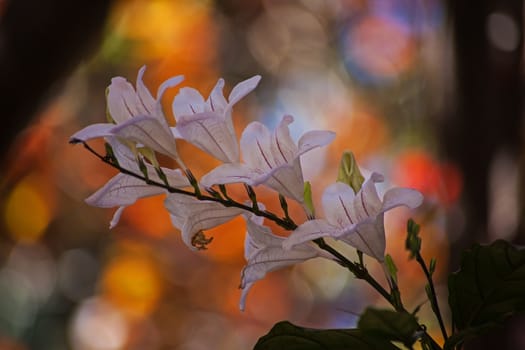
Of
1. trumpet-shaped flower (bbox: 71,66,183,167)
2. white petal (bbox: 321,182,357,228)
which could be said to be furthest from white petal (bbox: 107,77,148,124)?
white petal (bbox: 321,182,357,228)

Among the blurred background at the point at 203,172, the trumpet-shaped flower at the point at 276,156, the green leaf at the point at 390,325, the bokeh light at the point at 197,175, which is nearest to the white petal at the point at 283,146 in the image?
the trumpet-shaped flower at the point at 276,156

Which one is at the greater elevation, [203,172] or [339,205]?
[339,205]

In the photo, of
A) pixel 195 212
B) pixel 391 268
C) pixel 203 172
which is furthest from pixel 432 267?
pixel 203 172

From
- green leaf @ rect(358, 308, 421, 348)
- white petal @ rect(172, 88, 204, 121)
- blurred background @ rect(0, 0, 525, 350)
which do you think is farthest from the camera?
blurred background @ rect(0, 0, 525, 350)

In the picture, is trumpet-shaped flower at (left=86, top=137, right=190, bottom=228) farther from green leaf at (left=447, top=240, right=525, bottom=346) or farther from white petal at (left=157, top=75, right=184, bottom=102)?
green leaf at (left=447, top=240, right=525, bottom=346)

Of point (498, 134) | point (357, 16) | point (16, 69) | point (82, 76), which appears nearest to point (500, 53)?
point (498, 134)

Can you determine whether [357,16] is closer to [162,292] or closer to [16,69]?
[162,292]

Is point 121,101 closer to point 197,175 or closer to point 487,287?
point 487,287

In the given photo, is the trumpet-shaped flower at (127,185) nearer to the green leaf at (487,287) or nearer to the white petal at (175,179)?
the white petal at (175,179)
